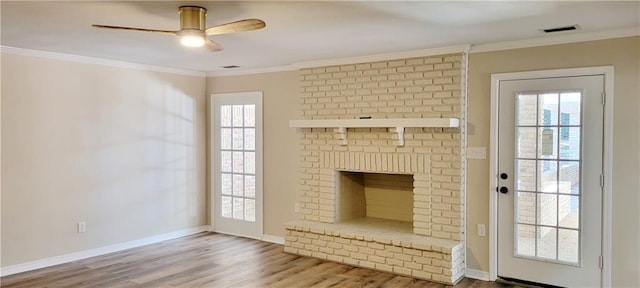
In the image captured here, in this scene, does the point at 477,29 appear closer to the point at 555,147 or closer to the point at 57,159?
the point at 555,147

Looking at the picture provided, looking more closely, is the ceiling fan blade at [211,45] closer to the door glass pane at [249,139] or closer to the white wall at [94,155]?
the white wall at [94,155]

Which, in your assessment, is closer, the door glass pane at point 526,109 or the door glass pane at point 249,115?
the door glass pane at point 526,109

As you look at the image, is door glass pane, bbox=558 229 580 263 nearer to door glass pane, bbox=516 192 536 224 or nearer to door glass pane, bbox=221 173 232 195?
door glass pane, bbox=516 192 536 224

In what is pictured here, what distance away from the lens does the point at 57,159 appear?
16.1 feet

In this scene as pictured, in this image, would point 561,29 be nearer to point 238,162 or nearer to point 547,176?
point 547,176

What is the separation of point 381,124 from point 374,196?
3.74ft

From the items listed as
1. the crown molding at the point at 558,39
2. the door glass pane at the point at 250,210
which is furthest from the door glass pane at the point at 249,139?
the crown molding at the point at 558,39

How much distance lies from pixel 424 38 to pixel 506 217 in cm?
179

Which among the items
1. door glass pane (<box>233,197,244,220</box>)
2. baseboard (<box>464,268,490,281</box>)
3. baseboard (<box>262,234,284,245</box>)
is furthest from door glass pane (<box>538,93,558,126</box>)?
door glass pane (<box>233,197,244,220</box>)

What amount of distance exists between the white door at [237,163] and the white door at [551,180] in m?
3.00

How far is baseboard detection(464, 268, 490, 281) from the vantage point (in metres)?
4.46

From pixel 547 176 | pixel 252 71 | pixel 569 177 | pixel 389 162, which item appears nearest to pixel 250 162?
pixel 252 71

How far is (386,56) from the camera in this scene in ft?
16.0

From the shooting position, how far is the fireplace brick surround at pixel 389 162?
4492 mm
